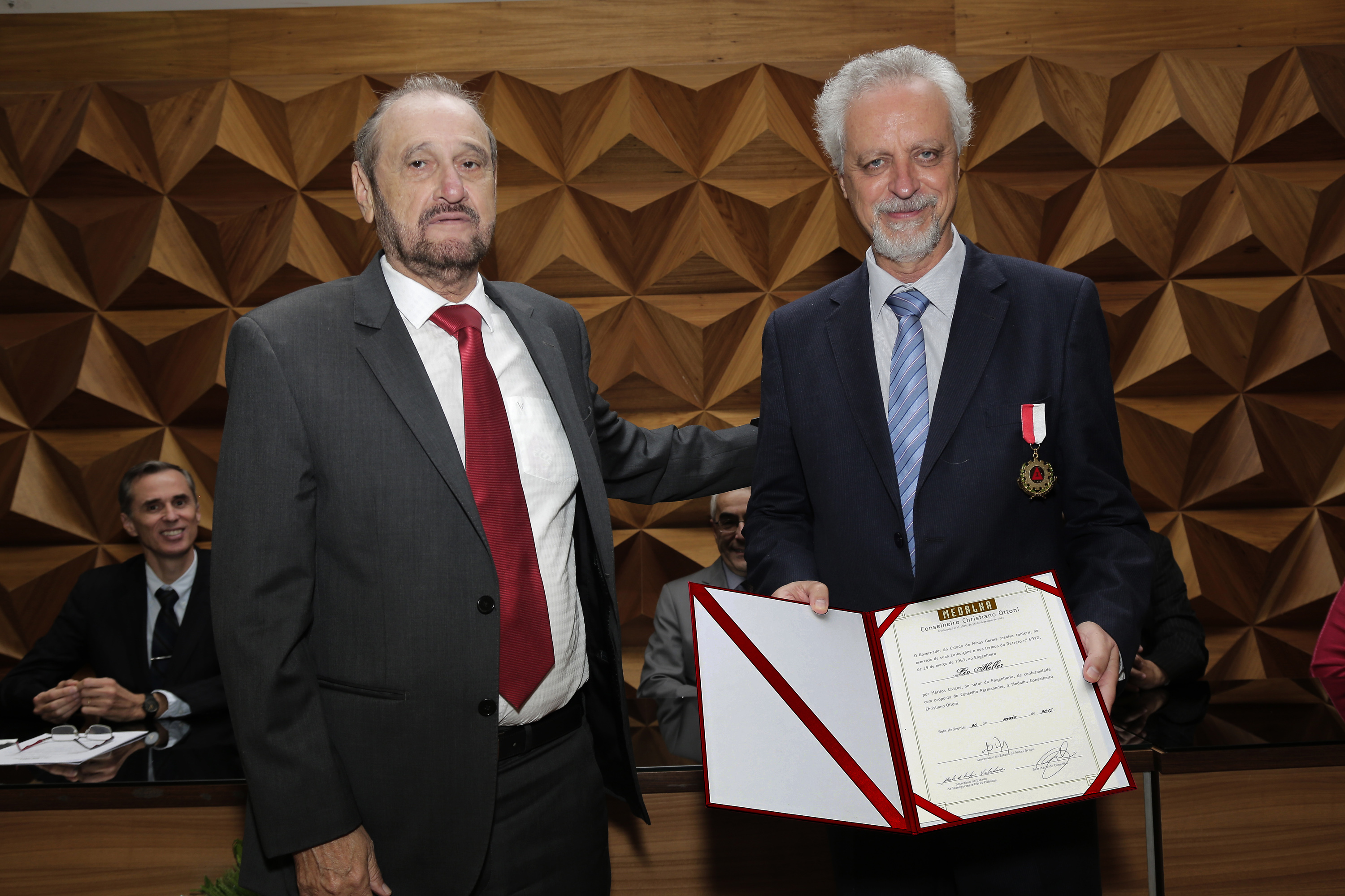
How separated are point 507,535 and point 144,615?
2602mm

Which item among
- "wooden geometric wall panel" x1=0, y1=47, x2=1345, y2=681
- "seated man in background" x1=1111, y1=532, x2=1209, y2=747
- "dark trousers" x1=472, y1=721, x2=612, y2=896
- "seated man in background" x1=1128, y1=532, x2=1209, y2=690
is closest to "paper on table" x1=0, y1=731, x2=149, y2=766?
"dark trousers" x1=472, y1=721, x2=612, y2=896

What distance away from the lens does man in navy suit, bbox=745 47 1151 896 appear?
4.66 ft

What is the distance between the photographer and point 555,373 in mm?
1713

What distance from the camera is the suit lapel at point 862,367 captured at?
1499mm

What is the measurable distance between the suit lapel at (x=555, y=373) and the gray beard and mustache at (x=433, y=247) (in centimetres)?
12

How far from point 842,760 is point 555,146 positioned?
3.17 m

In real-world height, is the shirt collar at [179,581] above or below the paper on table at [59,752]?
above

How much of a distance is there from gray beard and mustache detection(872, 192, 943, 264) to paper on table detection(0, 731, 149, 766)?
2.16 metres

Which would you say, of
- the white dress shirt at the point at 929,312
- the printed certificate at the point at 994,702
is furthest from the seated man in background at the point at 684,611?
the printed certificate at the point at 994,702

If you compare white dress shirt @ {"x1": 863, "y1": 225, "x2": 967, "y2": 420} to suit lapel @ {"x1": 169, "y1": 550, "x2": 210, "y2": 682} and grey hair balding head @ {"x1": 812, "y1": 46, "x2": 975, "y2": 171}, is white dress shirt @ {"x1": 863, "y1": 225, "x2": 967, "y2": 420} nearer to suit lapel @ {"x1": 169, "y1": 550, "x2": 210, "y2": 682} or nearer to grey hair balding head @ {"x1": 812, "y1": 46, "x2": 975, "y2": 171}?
grey hair balding head @ {"x1": 812, "y1": 46, "x2": 975, "y2": 171}

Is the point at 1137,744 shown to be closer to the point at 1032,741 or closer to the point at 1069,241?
the point at 1032,741
